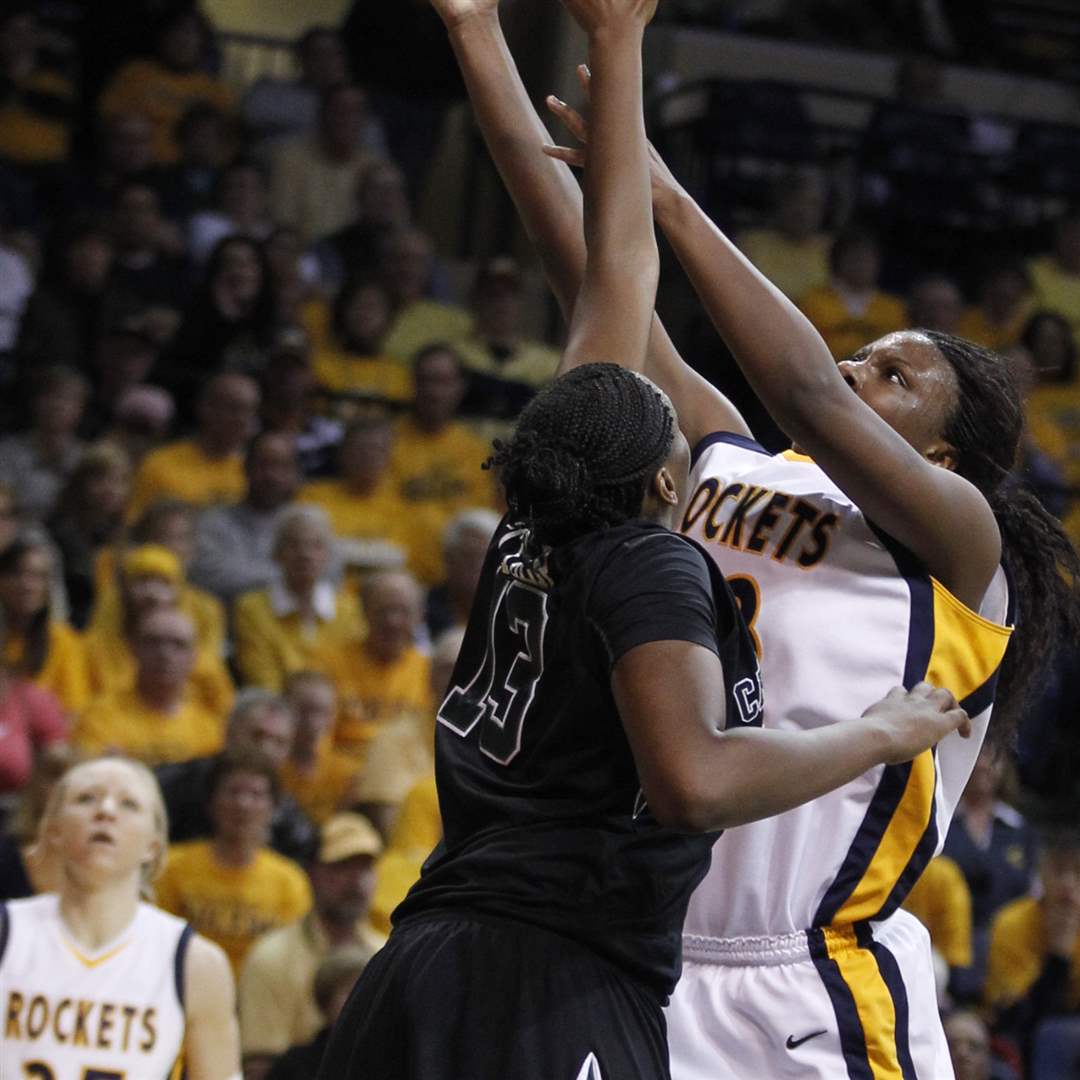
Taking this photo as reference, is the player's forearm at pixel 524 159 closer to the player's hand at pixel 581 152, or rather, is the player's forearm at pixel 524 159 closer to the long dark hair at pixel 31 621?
the player's hand at pixel 581 152

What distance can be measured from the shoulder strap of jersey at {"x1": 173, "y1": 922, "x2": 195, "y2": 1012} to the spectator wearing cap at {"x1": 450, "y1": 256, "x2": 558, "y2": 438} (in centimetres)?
470

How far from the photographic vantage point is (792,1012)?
9.82ft

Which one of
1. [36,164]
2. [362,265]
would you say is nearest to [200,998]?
[362,265]

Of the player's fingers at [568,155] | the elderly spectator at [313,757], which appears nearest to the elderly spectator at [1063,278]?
the elderly spectator at [313,757]

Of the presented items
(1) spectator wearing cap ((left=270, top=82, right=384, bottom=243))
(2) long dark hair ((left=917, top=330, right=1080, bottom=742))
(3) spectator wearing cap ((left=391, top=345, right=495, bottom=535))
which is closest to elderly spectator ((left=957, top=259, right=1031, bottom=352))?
(3) spectator wearing cap ((left=391, top=345, right=495, bottom=535))

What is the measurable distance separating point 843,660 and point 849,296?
697 cm

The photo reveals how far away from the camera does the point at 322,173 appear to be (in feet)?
32.7

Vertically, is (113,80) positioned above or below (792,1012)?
above

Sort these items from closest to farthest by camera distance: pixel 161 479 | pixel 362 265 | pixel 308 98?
pixel 161 479 → pixel 362 265 → pixel 308 98

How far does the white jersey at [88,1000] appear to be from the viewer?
4320 mm

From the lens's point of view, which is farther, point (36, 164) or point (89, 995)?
point (36, 164)

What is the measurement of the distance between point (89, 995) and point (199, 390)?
14.4 feet

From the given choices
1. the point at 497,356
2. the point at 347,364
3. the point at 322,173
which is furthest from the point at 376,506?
the point at 322,173

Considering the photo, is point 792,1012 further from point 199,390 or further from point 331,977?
point 199,390
